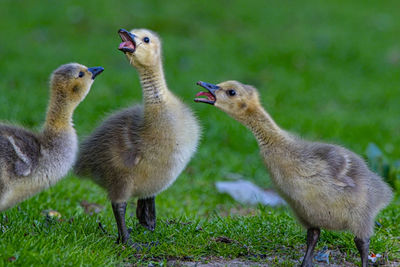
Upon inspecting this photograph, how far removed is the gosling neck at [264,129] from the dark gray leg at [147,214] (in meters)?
1.36

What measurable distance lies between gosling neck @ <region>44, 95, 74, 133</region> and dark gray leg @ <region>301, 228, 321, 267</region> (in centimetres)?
231

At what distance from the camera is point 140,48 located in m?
5.45

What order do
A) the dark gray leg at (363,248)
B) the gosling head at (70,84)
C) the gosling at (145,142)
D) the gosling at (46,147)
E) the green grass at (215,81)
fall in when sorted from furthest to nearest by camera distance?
the green grass at (215,81) < the gosling at (145,142) < the gosling head at (70,84) < the dark gray leg at (363,248) < the gosling at (46,147)

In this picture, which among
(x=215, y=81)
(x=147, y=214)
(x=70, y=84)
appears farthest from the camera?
(x=215, y=81)

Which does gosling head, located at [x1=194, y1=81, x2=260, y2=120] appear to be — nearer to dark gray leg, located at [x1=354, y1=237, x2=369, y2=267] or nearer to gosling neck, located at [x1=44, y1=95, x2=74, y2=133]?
gosling neck, located at [x1=44, y1=95, x2=74, y2=133]

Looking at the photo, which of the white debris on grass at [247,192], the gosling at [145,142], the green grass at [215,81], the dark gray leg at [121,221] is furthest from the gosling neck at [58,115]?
the white debris on grass at [247,192]

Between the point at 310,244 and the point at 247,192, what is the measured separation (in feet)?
10.4

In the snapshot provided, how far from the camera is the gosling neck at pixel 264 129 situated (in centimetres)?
527

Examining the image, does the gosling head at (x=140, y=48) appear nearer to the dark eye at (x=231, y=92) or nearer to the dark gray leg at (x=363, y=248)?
the dark eye at (x=231, y=92)

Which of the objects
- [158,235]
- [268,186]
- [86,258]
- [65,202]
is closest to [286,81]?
[268,186]

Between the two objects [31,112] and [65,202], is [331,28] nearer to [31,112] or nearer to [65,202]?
[31,112]

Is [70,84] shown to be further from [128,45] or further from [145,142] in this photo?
[145,142]

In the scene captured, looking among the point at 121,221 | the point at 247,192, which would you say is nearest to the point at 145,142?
the point at 121,221

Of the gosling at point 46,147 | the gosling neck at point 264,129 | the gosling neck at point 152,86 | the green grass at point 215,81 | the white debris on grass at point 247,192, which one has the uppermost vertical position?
the gosling neck at point 152,86
